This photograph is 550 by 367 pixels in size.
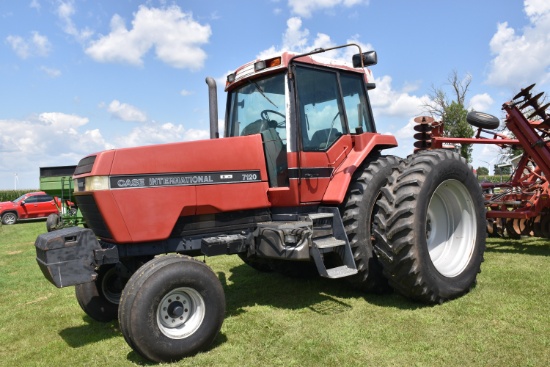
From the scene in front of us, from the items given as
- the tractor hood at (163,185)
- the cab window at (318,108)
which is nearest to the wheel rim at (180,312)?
the tractor hood at (163,185)

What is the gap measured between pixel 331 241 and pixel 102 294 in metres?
2.48

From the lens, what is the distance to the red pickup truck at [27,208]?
20.7 metres

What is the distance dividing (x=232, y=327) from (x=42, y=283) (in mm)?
4294

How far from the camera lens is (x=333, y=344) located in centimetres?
374

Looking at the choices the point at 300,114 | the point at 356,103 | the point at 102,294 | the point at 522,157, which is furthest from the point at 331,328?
the point at 522,157

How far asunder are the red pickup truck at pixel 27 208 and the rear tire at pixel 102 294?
693 inches

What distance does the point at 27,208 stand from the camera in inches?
832

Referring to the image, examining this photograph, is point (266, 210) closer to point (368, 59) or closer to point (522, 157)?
point (368, 59)

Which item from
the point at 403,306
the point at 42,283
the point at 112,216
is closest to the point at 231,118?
the point at 112,216

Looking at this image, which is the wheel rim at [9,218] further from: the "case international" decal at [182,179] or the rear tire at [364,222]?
the rear tire at [364,222]

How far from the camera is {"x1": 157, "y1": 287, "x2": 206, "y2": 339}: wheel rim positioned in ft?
12.0

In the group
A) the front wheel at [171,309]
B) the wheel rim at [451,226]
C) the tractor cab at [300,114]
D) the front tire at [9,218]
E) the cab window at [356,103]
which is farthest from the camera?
the front tire at [9,218]

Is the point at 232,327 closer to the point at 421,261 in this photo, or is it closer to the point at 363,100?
the point at 421,261

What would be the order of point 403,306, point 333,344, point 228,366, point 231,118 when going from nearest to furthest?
point 228,366
point 333,344
point 403,306
point 231,118
